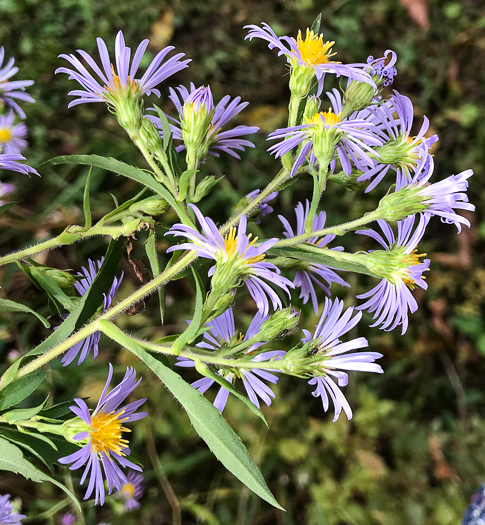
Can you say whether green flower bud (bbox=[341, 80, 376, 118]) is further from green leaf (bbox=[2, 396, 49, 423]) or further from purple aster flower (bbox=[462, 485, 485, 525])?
purple aster flower (bbox=[462, 485, 485, 525])

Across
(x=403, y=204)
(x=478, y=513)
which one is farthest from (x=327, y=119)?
(x=478, y=513)

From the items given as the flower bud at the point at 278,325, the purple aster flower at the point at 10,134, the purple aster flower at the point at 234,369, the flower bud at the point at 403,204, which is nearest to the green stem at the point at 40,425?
the purple aster flower at the point at 234,369

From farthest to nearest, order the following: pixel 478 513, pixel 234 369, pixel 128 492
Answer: pixel 128 492 → pixel 478 513 → pixel 234 369

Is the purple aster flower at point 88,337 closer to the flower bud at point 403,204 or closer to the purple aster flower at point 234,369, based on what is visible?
the purple aster flower at point 234,369

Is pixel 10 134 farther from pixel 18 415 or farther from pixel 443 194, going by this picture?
pixel 443 194

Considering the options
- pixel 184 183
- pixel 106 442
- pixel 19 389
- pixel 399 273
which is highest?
pixel 184 183

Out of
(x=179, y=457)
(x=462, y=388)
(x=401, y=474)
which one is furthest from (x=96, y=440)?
(x=462, y=388)
